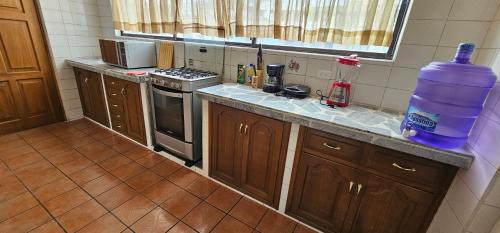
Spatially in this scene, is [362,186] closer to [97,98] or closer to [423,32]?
[423,32]

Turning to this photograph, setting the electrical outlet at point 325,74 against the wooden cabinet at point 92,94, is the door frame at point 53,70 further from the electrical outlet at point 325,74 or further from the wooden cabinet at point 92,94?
the electrical outlet at point 325,74

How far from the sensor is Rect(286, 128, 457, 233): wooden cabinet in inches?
43.3

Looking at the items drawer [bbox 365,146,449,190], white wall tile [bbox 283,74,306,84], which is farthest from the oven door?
drawer [bbox 365,146,449,190]

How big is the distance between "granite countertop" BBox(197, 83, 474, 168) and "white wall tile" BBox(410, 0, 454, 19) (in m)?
0.64

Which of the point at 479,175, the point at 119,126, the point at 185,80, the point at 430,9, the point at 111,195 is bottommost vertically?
the point at 111,195

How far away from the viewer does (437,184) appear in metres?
1.07

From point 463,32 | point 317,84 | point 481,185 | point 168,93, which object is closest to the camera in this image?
point 481,185

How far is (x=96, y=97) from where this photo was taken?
2766 mm

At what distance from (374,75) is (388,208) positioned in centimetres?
89

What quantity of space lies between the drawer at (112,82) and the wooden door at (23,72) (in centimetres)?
99

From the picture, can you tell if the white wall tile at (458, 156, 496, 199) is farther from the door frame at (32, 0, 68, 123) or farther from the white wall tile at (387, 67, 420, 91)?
the door frame at (32, 0, 68, 123)

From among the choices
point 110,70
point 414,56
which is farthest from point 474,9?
point 110,70

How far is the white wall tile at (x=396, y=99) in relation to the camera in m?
1.45

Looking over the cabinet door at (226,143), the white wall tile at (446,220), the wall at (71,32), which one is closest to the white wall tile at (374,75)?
the white wall tile at (446,220)
